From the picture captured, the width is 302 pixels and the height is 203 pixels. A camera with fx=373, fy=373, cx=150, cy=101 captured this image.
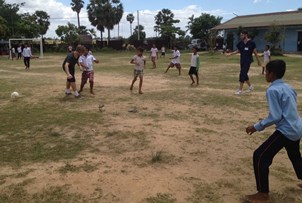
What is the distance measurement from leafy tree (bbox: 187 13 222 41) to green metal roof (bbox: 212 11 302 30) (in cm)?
462

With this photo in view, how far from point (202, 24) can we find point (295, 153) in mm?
50523

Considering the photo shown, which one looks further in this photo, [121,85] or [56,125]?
[121,85]

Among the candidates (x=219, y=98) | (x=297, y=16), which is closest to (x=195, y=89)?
(x=219, y=98)

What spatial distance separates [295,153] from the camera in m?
4.07

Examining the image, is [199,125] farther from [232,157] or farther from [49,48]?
[49,48]

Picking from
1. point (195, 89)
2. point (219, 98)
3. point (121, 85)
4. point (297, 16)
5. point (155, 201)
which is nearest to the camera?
point (155, 201)

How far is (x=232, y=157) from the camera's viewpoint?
17.8 feet

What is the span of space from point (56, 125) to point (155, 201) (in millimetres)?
3966

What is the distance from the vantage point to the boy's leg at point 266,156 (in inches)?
151

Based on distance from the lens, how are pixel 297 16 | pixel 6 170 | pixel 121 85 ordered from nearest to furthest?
pixel 6 170 → pixel 121 85 → pixel 297 16

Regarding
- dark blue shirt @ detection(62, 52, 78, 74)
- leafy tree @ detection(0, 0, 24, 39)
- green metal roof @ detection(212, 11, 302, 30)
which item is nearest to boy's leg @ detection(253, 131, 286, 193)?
dark blue shirt @ detection(62, 52, 78, 74)

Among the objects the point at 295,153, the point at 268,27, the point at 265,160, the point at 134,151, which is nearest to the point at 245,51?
the point at 134,151

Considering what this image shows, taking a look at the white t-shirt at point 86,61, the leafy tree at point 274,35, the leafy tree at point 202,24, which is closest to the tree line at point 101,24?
the leafy tree at point 202,24

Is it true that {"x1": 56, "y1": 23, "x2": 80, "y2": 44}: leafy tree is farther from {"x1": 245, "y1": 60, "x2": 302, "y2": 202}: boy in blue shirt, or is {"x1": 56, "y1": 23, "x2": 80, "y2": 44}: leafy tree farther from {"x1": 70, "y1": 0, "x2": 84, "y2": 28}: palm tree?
{"x1": 245, "y1": 60, "x2": 302, "y2": 202}: boy in blue shirt
